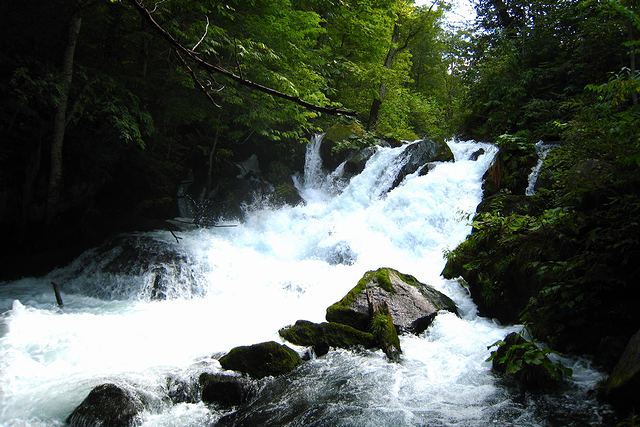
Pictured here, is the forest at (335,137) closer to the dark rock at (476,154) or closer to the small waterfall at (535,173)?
the small waterfall at (535,173)

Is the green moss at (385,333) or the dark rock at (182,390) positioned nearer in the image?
the dark rock at (182,390)

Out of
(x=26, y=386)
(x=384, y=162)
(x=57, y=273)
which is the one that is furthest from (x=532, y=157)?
(x=57, y=273)

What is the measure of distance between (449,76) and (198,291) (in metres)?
25.7

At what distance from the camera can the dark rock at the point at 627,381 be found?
370cm

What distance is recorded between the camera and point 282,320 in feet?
25.6

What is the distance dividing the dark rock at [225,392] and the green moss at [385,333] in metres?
2.17

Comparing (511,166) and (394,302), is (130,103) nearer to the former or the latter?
(394,302)

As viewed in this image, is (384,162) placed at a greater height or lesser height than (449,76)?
lesser

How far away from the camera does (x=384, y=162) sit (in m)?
14.7

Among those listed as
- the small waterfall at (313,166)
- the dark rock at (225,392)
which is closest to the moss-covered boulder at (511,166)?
the dark rock at (225,392)

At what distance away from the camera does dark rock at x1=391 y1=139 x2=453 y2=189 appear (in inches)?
523

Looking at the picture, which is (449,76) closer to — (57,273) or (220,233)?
(220,233)

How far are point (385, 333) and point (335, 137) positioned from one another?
11290 mm

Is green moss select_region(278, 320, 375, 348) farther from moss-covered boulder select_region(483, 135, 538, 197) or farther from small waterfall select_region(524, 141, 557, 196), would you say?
small waterfall select_region(524, 141, 557, 196)
